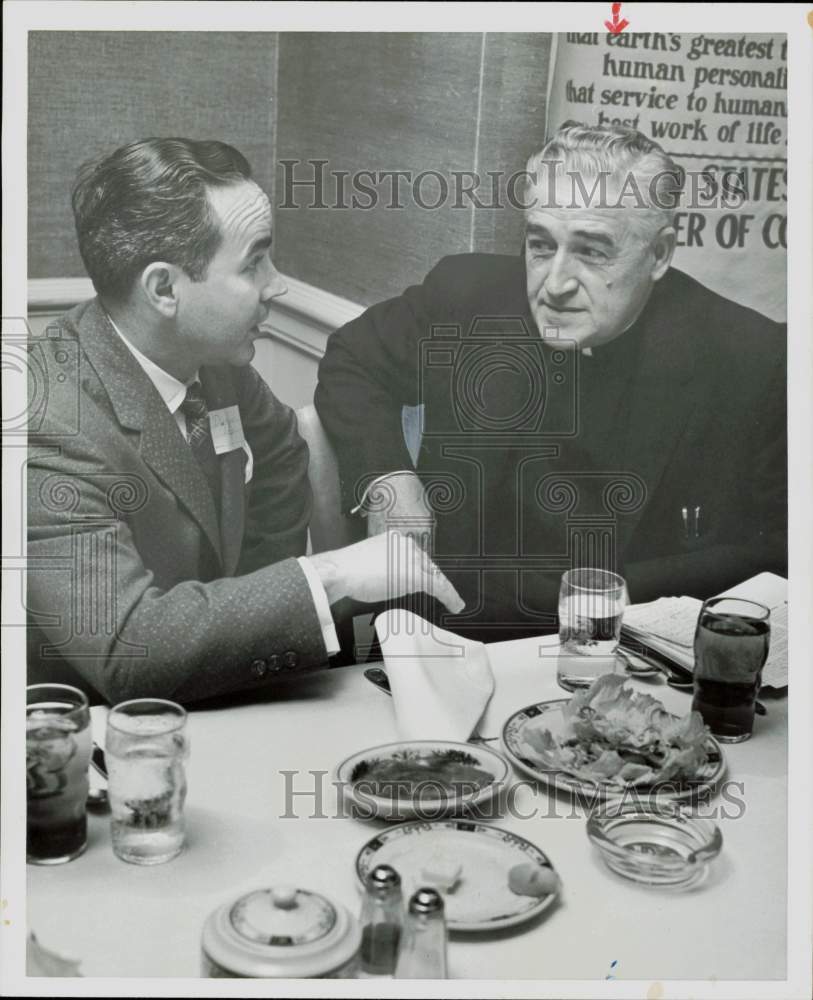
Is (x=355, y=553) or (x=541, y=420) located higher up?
(x=541, y=420)

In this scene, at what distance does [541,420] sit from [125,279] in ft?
2.11

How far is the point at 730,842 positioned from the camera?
4.54 feet

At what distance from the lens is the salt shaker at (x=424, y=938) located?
1151mm

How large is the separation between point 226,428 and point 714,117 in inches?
33.7

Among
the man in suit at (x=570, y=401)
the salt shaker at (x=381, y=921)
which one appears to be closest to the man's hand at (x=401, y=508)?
the man in suit at (x=570, y=401)

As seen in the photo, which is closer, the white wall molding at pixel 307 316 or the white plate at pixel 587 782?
the white plate at pixel 587 782

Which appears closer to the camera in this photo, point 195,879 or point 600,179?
point 195,879

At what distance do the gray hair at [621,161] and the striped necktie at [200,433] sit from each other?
23.3 inches

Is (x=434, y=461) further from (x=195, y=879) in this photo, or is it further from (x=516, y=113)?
(x=195, y=879)

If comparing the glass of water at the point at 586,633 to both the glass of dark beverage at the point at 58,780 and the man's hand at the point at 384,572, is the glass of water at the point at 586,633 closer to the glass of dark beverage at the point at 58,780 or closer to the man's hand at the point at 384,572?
the man's hand at the point at 384,572

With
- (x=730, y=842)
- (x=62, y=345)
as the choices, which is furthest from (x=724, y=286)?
(x=62, y=345)

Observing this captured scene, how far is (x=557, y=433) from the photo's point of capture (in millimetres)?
1756

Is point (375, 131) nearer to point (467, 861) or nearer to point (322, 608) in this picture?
point (322, 608)

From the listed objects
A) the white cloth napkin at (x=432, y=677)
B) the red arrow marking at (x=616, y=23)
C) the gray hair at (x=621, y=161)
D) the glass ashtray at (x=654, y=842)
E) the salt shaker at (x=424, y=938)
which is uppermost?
the red arrow marking at (x=616, y=23)
